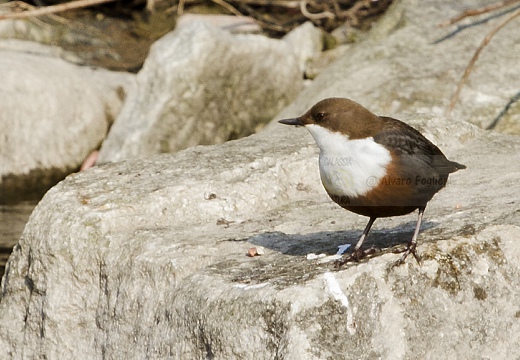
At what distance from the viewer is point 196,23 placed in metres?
8.84

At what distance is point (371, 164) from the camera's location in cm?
371

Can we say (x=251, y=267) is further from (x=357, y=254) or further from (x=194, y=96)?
(x=194, y=96)

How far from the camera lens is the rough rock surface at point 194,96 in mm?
8406

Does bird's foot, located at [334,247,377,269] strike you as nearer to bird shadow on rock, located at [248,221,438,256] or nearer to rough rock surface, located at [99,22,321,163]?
bird shadow on rock, located at [248,221,438,256]

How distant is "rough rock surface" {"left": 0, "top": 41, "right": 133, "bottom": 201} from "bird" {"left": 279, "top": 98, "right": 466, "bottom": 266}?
5243mm

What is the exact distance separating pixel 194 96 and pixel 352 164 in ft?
16.4

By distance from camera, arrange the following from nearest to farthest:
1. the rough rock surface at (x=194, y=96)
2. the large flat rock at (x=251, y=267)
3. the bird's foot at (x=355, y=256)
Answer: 1. the large flat rock at (x=251, y=267)
2. the bird's foot at (x=355, y=256)
3. the rough rock surface at (x=194, y=96)

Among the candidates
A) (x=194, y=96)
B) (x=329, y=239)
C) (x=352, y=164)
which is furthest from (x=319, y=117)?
(x=194, y=96)

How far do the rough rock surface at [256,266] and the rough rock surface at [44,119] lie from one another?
3541mm

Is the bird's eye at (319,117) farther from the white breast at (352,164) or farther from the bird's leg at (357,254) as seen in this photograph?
the bird's leg at (357,254)

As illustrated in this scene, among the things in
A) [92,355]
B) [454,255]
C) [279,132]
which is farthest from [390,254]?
[279,132]

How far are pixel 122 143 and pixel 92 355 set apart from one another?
4084 millimetres

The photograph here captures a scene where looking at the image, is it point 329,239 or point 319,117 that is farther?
point 329,239

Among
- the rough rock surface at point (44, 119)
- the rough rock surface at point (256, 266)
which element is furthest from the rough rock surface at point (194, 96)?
the rough rock surface at point (256, 266)
